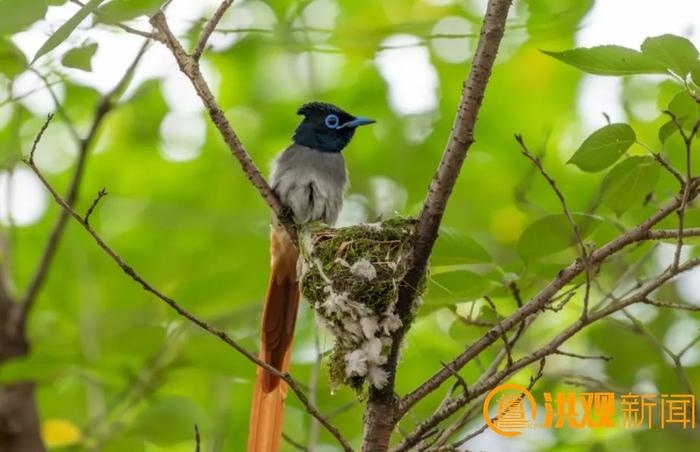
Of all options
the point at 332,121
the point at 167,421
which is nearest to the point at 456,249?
the point at 167,421

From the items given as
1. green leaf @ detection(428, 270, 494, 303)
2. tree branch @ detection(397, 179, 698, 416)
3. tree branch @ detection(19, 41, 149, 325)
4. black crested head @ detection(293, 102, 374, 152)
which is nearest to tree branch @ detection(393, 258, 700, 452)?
tree branch @ detection(397, 179, 698, 416)

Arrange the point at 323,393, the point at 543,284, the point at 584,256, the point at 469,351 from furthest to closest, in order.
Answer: the point at 323,393 → the point at 543,284 → the point at 469,351 → the point at 584,256

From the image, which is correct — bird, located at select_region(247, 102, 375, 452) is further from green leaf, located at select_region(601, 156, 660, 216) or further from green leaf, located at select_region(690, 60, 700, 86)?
green leaf, located at select_region(690, 60, 700, 86)

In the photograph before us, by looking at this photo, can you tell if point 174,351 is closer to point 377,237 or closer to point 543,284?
point 377,237

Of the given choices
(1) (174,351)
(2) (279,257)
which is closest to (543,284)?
(2) (279,257)

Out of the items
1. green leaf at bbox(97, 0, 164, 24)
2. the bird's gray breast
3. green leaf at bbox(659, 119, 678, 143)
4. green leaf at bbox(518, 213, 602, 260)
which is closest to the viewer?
green leaf at bbox(97, 0, 164, 24)

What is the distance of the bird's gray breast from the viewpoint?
15.9ft

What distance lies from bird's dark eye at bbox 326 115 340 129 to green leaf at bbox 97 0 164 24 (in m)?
2.70

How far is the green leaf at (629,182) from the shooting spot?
9.51 ft

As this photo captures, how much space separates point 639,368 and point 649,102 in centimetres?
149

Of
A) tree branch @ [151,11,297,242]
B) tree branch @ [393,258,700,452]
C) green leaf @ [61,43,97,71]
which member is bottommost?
tree branch @ [393,258,700,452]

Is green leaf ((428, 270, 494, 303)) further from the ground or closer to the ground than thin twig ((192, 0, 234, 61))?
closer to the ground

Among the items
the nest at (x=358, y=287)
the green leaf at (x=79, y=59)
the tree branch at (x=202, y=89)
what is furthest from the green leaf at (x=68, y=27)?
the nest at (x=358, y=287)

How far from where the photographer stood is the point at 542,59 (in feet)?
20.6
